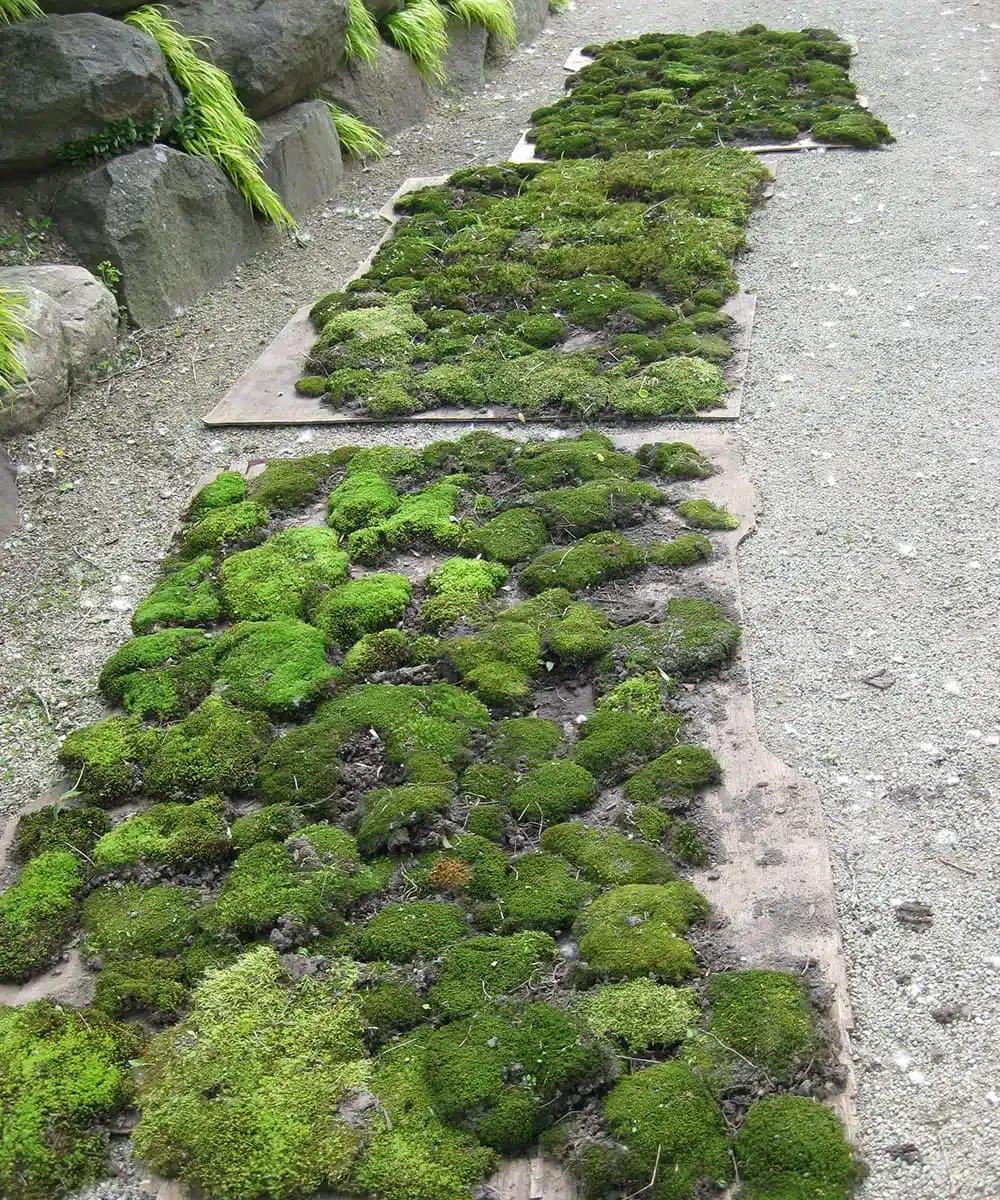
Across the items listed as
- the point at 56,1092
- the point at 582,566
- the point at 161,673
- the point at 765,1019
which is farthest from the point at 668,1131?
the point at 161,673

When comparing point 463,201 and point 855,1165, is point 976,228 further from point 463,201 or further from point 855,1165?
point 855,1165

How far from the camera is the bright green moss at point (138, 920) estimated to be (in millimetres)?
3391

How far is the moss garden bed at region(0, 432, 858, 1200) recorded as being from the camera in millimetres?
2840

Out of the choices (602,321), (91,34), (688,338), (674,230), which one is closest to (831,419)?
(688,338)

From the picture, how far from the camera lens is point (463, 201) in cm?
828

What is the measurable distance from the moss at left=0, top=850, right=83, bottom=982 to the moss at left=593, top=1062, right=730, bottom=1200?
1654mm

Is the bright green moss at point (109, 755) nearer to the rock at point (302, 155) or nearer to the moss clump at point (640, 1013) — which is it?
the moss clump at point (640, 1013)

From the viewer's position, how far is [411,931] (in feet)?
10.9

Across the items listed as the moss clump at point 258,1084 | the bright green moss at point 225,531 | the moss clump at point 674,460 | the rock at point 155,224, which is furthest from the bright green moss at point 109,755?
the rock at point 155,224

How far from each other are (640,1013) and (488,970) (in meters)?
0.41

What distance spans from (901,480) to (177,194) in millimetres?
4569

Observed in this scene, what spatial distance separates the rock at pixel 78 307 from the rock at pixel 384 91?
3364 mm

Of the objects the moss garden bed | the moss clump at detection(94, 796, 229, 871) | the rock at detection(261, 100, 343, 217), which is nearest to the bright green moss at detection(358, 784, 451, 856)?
the moss garden bed

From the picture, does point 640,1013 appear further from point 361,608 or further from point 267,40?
point 267,40
